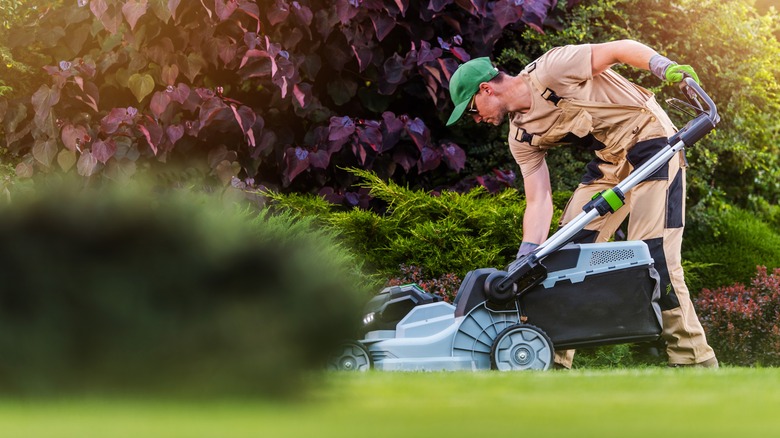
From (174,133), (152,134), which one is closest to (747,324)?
(174,133)

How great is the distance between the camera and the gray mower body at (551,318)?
15.4ft

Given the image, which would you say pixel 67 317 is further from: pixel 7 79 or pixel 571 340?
pixel 7 79

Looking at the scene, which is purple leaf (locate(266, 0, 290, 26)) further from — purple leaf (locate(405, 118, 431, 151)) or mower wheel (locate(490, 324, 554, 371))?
mower wheel (locate(490, 324, 554, 371))

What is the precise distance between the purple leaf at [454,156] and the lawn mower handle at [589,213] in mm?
1827

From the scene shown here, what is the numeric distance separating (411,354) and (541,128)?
4.53 ft

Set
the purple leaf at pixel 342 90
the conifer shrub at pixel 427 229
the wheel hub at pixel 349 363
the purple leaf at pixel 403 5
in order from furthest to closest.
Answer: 1. the purple leaf at pixel 342 90
2. the purple leaf at pixel 403 5
3. the conifer shrub at pixel 427 229
4. the wheel hub at pixel 349 363

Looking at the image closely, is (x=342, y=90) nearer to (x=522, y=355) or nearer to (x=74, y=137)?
(x=74, y=137)

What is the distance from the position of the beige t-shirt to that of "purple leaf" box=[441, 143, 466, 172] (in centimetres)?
127

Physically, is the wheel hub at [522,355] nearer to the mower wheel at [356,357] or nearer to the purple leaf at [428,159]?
the mower wheel at [356,357]

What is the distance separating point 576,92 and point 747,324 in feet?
6.84

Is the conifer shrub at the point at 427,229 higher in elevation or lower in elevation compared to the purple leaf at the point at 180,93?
lower

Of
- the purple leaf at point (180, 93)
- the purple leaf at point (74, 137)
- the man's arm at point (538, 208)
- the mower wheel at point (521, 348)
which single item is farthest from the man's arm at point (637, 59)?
the purple leaf at point (74, 137)

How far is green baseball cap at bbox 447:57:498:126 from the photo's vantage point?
504cm

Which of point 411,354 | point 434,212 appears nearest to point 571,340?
point 411,354
